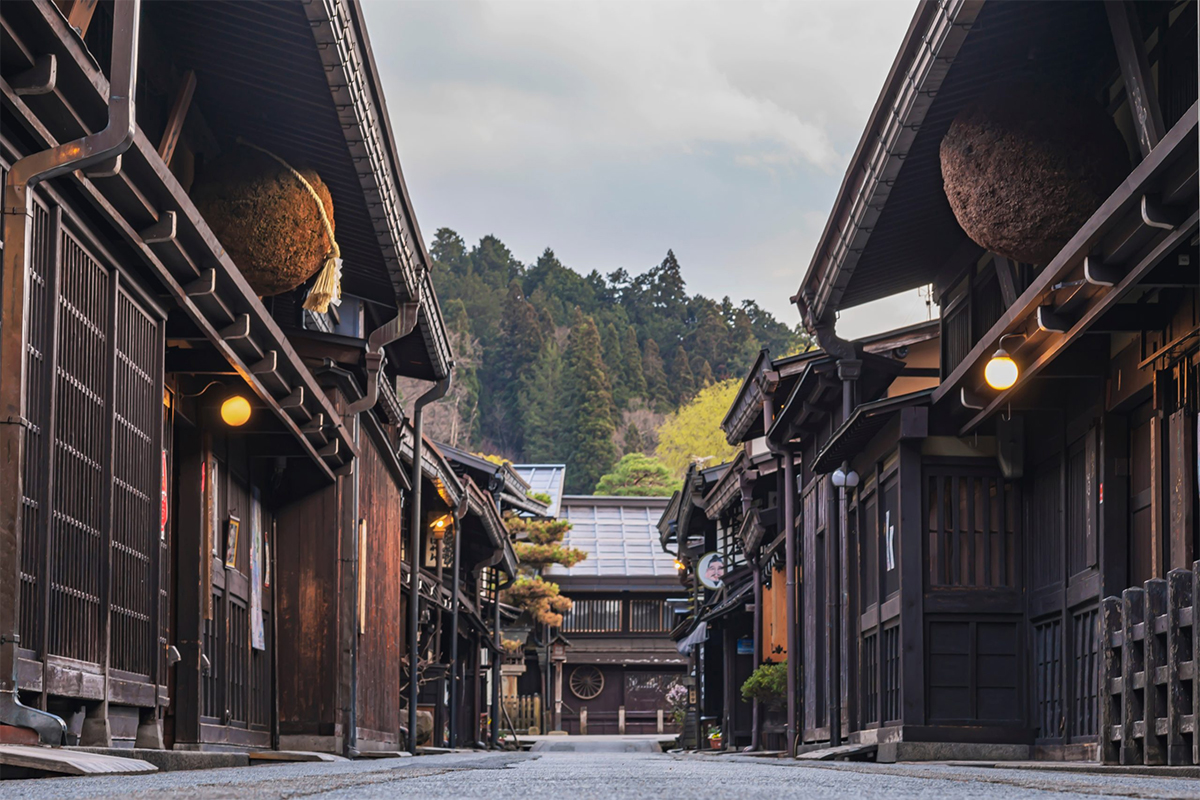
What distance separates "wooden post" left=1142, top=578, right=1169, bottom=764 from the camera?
845 centimetres

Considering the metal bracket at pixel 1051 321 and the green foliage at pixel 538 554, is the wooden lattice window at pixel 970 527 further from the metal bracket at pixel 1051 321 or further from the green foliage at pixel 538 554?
the green foliage at pixel 538 554

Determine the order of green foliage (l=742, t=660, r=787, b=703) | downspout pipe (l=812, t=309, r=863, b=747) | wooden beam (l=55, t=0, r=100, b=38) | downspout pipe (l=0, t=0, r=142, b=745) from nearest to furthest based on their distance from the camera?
downspout pipe (l=0, t=0, r=142, b=745) → wooden beam (l=55, t=0, r=100, b=38) → downspout pipe (l=812, t=309, r=863, b=747) → green foliage (l=742, t=660, r=787, b=703)

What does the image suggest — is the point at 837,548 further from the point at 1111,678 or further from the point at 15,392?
the point at 15,392

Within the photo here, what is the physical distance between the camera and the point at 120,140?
7465mm

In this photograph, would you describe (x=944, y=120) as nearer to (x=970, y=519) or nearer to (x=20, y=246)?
(x=970, y=519)

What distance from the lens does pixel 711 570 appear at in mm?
36062

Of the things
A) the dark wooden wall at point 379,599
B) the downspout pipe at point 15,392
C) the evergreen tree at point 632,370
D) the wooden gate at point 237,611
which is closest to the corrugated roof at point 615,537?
the evergreen tree at point 632,370

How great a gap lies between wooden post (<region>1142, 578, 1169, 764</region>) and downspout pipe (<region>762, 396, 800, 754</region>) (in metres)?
13.1

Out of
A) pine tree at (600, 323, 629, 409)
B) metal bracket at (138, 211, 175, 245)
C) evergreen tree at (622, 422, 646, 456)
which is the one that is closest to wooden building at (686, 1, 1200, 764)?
metal bracket at (138, 211, 175, 245)

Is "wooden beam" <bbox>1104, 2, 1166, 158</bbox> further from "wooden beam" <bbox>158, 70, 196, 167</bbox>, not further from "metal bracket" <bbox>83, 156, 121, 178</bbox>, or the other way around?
"wooden beam" <bbox>158, 70, 196, 167</bbox>

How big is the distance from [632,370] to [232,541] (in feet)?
279

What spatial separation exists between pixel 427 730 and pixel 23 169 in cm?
2072

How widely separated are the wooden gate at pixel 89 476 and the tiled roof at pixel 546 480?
51179 mm

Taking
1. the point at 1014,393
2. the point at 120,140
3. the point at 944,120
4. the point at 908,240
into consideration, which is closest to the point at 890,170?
the point at 944,120
